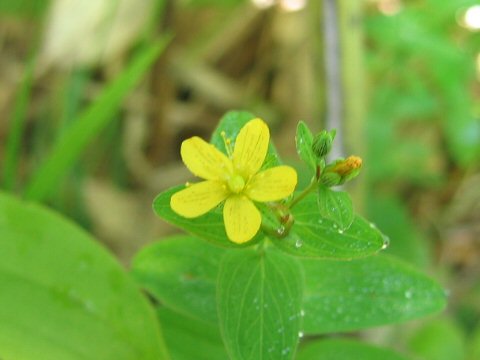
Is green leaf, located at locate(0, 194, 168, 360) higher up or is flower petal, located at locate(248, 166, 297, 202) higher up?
flower petal, located at locate(248, 166, 297, 202)

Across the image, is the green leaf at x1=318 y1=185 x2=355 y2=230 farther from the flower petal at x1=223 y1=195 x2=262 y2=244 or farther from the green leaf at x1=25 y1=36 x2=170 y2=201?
the green leaf at x1=25 y1=36 x2=170 y2=201

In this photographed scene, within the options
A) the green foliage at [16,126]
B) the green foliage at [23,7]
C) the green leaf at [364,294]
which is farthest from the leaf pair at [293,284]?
the green foliage at [23,7]

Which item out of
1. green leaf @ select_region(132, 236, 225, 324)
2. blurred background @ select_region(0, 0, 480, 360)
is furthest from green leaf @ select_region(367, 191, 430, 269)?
green leaf @ select_region(132, 236, 225, 324)

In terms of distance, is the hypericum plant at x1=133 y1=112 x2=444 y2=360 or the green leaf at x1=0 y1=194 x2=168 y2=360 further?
the green leaf at x1=0 y1=194 x2=168 y2=360

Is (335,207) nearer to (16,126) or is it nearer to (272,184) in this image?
(272,184)

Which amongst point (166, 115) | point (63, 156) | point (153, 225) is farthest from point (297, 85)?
point (63, 156)

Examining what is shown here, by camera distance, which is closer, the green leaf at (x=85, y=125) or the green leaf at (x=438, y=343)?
the green leaf at (x=85, y=125)

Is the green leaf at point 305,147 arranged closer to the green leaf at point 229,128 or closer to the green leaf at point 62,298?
the green leaf at point 229,128
